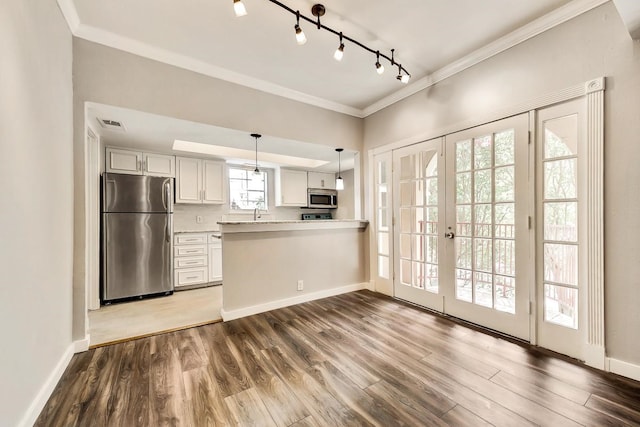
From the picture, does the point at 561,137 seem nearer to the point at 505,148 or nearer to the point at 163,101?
the point at 505,148

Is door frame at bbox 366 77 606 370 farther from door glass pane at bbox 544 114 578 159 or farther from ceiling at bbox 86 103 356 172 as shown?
ceiling at bbox 86 103 356 172

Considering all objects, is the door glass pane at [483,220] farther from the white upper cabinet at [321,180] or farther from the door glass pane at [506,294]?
the white upper cabinet at [321,180]

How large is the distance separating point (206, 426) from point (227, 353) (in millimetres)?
797

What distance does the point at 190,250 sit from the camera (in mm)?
4266

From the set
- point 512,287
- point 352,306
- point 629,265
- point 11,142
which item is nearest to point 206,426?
point 11,142

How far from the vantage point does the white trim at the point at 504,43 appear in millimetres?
1990

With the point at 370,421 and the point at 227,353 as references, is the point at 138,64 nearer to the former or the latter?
the point at 227,353

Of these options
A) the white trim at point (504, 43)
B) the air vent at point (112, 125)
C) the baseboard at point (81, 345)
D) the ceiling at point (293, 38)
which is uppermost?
the ceiling at point (293, 38)

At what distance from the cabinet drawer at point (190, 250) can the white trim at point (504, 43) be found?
372 centimetres

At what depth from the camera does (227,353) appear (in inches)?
86.1

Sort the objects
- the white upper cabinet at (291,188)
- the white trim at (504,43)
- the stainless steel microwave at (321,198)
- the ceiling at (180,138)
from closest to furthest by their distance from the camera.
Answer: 1. the white trim at (504,43)
2. the ceiling at (180,138)
3. the white upper cabinet at (291,188)
4. the stainless steel microwave at (321,198)

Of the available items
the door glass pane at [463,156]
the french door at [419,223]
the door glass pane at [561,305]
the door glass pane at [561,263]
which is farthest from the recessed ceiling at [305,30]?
the door glass pane at [561,305]

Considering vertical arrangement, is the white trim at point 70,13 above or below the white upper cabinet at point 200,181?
above

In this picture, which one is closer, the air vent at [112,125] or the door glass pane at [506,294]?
the door glass pane at [506,294]
